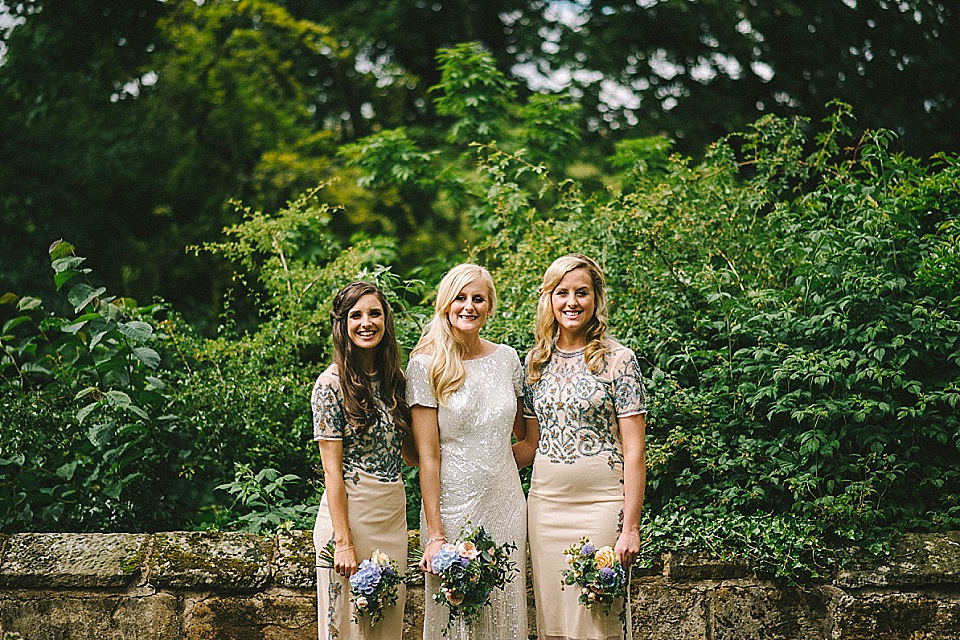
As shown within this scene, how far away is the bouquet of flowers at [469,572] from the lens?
2.95m

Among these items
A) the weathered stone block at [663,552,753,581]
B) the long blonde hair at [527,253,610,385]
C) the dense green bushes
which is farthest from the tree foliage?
the long blonde hair at [527,253,610,385]

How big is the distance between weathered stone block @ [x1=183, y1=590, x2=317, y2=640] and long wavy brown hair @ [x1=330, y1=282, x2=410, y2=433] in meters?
1.20

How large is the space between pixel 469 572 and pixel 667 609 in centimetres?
126

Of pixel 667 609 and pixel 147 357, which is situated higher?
pixel 147 357

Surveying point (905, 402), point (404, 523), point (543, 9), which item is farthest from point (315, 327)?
point (543, 9)


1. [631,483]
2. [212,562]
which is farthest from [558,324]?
[212,562]

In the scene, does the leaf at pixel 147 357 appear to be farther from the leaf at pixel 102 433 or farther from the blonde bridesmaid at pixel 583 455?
the blonde bridesmaid at pixel 583 455

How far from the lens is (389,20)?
10156 millimetres

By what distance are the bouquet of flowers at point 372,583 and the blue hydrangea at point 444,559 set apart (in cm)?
15

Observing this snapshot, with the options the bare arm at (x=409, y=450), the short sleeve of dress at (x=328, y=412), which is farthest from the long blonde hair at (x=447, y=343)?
the short sleeve of dress at (x=328, y=412)

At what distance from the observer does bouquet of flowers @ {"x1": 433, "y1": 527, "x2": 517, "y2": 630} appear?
9.67ft

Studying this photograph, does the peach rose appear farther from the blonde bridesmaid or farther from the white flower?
the white flower

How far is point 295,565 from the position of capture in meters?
3.83

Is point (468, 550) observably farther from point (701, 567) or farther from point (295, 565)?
point (701, 567)
